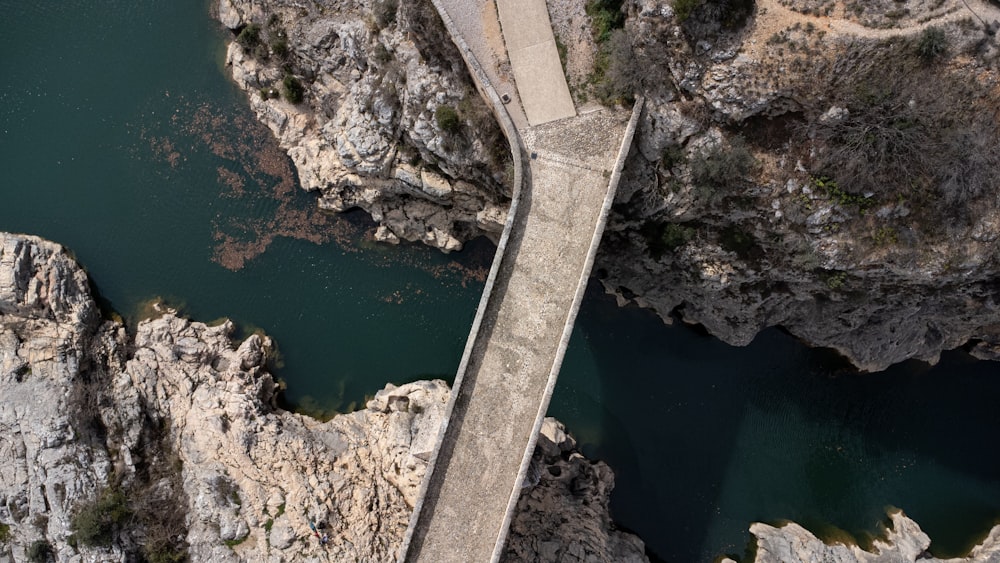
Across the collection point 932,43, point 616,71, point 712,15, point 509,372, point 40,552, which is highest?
point 932,43

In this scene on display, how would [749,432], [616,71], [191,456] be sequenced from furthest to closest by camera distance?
[749,432]
[191,456]
[616,71]

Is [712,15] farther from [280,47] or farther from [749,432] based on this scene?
[749,432]

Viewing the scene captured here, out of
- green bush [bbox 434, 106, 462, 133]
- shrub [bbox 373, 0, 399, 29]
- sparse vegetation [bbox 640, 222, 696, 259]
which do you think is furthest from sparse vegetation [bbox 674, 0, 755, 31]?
shrub [bbox 373, 0, 399, 29]

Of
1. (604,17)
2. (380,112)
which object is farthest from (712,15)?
(380,112)

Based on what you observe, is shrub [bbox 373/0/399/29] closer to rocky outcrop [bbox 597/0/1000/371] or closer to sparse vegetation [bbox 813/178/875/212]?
rocky outcrop [bbox 597/0/1000/371]

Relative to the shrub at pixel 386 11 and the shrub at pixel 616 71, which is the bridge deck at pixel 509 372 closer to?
the shrub at pixel 616 71

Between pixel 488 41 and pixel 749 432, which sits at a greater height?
pixel 488 41

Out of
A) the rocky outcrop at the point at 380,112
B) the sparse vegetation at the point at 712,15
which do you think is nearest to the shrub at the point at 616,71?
the sparse vegetation at the point at 712,15
